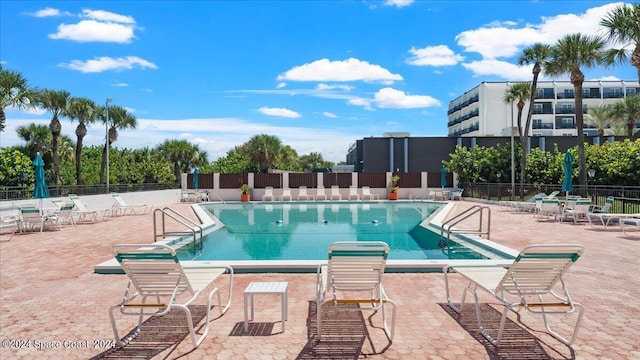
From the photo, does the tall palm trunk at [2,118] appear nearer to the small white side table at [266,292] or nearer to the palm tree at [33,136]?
the palm tree at [33,136]

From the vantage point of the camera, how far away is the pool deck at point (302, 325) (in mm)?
3752

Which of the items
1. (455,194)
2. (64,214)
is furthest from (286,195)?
(64,214)

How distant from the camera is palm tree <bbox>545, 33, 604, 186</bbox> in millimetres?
19297

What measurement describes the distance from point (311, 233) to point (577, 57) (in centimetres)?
1618

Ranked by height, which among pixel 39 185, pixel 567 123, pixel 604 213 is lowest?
pixel 604 213

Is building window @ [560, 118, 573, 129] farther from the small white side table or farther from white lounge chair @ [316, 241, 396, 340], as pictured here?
the small white side table

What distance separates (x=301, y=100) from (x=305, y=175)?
1789 cm

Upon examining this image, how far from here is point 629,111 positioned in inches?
1377

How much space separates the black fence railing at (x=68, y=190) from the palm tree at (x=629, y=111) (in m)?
35.2

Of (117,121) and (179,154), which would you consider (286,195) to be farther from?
(179,154)

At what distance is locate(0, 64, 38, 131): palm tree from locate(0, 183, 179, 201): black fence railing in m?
4.07

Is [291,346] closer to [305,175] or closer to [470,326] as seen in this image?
[470,326]

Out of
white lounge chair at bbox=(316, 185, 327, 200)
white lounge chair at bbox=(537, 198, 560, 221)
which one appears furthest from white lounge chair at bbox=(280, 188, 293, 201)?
white lounge chair at bbox=(537, 198, 560, 221)

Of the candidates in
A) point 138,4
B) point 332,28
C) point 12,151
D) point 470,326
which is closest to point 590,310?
A: point 470,326
